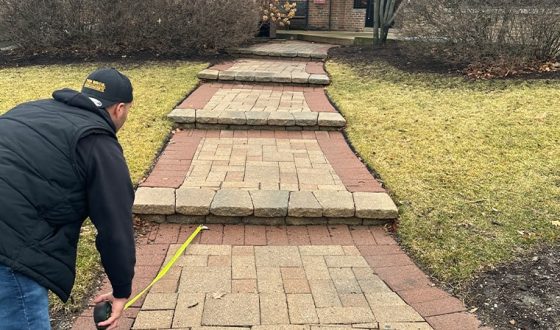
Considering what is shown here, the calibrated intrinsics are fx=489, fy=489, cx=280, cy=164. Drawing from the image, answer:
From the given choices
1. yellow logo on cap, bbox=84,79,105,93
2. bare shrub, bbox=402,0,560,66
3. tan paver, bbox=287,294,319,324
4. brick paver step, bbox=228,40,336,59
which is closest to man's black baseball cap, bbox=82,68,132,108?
yellow logo on cap, bbox=84,79,105,93

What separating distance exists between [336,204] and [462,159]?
168 centimetres

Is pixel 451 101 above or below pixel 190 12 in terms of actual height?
below

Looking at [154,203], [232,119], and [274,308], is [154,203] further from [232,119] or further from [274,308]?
[232,119]

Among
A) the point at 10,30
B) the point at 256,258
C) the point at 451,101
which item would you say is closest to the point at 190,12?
the point at 10,30

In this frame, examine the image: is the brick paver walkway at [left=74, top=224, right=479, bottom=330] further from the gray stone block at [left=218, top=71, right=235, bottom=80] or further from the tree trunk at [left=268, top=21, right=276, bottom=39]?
the tree trunk at [left=268, top=21, right=276, bottom=39]

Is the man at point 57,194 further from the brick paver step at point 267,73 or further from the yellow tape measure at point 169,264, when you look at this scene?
the brick paver step at point 267,73

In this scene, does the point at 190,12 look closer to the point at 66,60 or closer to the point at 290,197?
the point at 66,60

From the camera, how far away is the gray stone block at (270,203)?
12.1 ft

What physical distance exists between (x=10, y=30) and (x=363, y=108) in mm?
7388

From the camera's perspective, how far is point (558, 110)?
19.6 ft

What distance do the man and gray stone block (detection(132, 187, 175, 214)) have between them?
6.12ft

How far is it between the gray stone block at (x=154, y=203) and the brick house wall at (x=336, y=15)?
486 inches

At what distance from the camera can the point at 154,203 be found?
3.66 metres

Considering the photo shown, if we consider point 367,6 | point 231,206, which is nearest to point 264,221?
point 231,206
